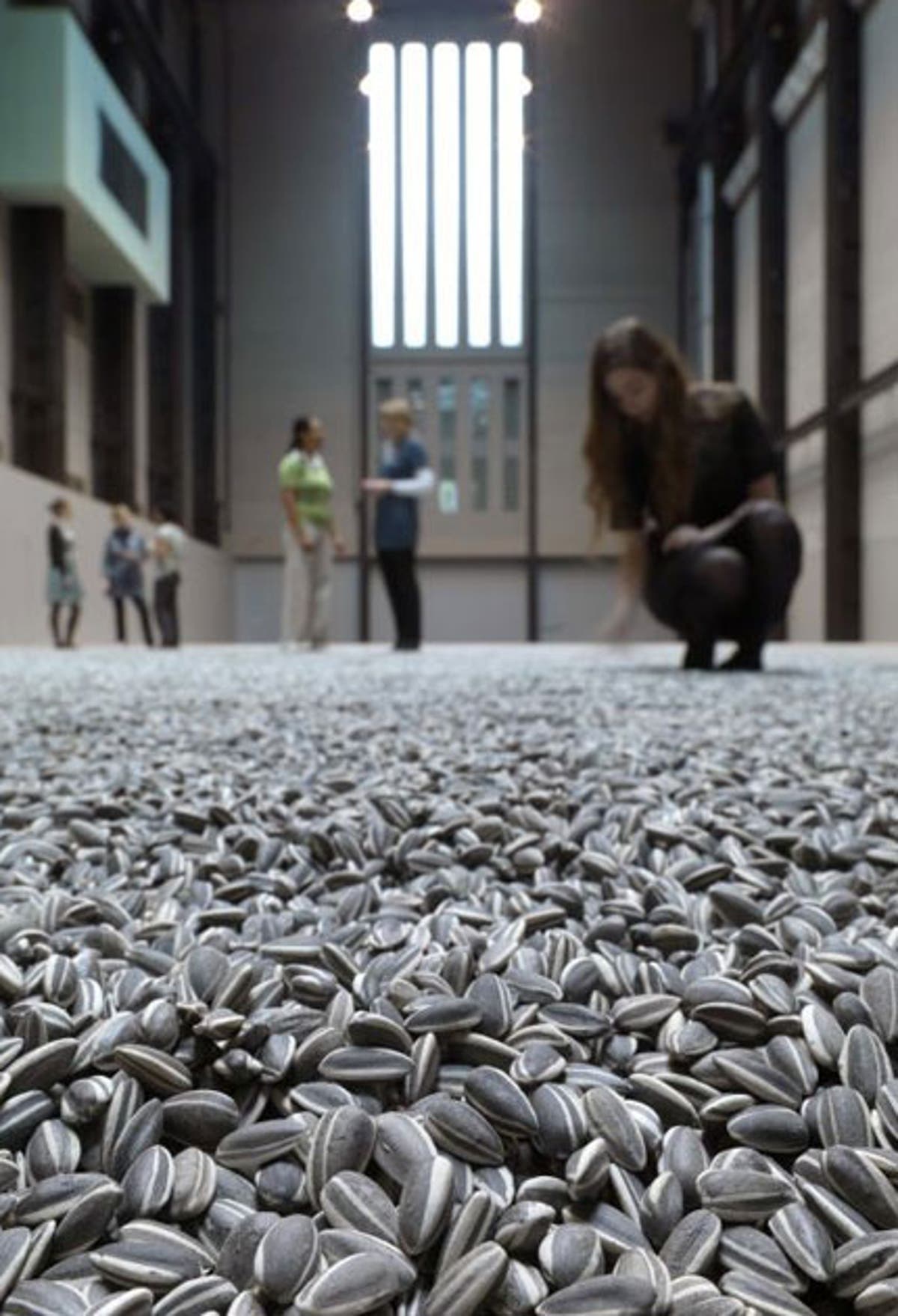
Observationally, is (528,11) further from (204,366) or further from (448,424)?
(204,366)

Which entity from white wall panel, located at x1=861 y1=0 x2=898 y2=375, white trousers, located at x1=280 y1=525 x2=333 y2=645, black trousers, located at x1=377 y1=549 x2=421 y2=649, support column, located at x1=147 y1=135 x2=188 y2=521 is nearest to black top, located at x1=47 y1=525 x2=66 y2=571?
white trousers, located at x1=280 y1=525 x2=333 y2=645

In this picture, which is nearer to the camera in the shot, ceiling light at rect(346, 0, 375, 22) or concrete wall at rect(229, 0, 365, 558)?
ceiling light at rect(346, 0, 375, 22)

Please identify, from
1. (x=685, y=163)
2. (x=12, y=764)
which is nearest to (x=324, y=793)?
(x=12, y=764)

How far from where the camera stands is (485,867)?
99 centimetres

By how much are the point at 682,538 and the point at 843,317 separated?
6969mm

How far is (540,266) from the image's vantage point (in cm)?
1580

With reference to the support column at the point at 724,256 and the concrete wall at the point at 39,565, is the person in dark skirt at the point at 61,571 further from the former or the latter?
the support column at the point at 724,256

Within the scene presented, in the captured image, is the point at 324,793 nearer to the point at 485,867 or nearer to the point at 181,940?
the point at 485,867

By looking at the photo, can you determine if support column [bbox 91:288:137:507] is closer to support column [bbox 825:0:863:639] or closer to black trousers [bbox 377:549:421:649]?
support column [bbox 825:0:863:639]

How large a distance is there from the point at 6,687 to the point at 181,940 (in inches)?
110

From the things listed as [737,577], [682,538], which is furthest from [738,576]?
[682,538]

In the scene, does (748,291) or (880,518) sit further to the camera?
(748,291)

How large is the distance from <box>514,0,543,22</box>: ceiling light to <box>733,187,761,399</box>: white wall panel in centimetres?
1114

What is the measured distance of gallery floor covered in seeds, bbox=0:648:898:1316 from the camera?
38 cm
